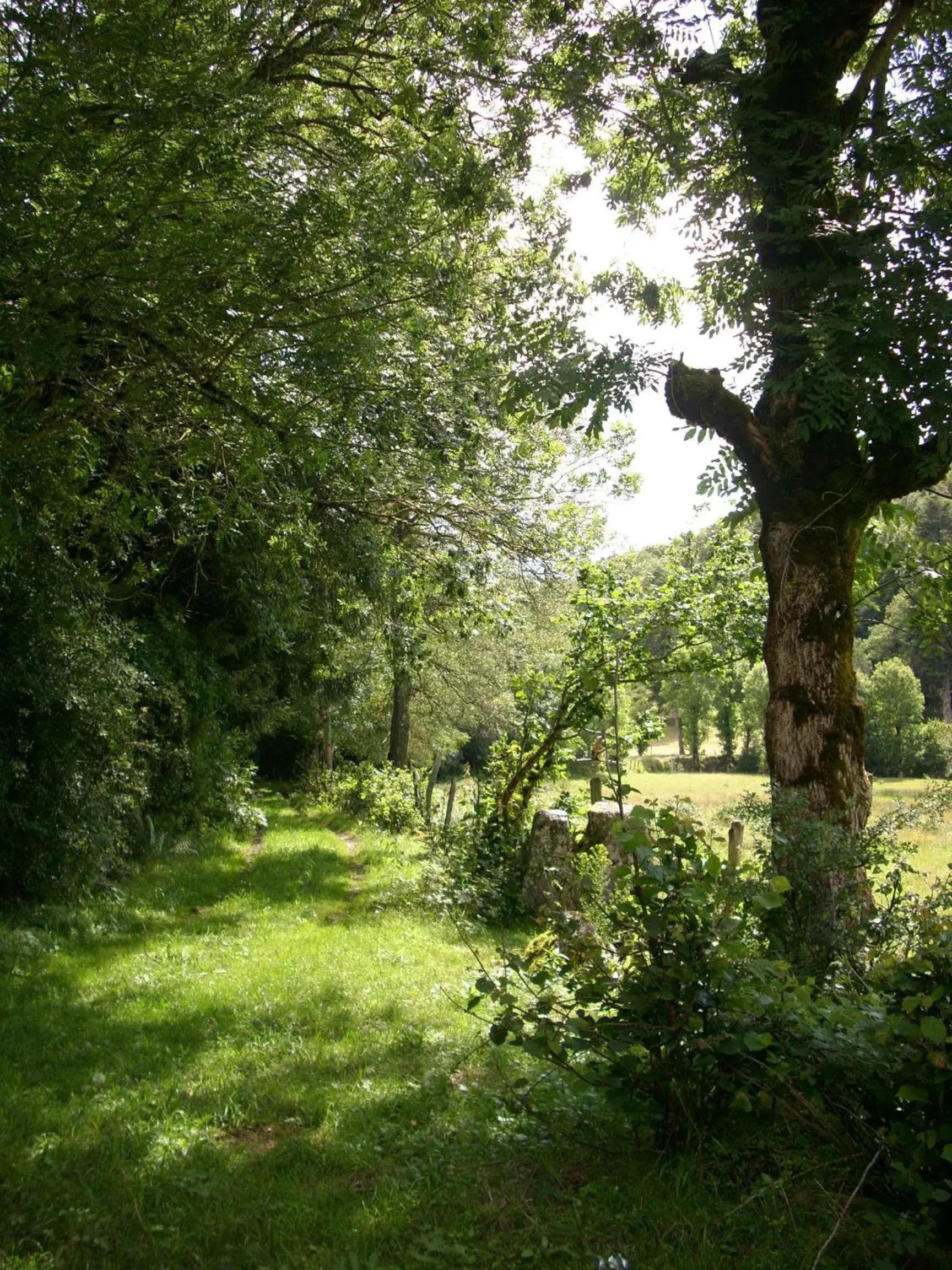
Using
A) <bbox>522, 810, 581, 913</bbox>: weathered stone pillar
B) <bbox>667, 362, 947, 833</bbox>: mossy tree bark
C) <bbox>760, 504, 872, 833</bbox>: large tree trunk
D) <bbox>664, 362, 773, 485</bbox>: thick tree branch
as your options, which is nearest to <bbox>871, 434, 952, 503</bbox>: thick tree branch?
<bbox>667, 362, 947, 833</bbox>: mossy tree bark

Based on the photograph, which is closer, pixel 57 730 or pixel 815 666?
pixel 815 666

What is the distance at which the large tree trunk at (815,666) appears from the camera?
6.36 m

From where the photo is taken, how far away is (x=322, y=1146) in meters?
4.30

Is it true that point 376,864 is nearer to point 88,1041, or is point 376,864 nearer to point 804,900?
point 88,1041

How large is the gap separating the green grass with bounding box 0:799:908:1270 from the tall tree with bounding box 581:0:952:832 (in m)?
2.89

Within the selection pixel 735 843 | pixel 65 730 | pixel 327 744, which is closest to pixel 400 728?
pixel 327 744

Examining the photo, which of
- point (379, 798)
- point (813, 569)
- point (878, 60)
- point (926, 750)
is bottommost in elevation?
point (379, 798)

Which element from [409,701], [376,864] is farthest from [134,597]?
[409,701]

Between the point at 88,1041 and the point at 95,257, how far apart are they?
4.93 m

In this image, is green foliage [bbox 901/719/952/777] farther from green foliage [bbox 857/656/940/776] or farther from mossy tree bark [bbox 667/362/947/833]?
mossy tree bark [bbox 667/362/947/833]

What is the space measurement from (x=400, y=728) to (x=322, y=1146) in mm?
17953

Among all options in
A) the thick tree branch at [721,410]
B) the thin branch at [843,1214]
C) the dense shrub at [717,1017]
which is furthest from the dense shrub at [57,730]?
the thin branch at [843,1214]

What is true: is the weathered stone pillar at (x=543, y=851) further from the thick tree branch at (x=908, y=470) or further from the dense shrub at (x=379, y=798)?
the thick tree branch at (x=908, y=470)

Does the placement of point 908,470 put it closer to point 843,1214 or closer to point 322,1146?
point 843,1214
